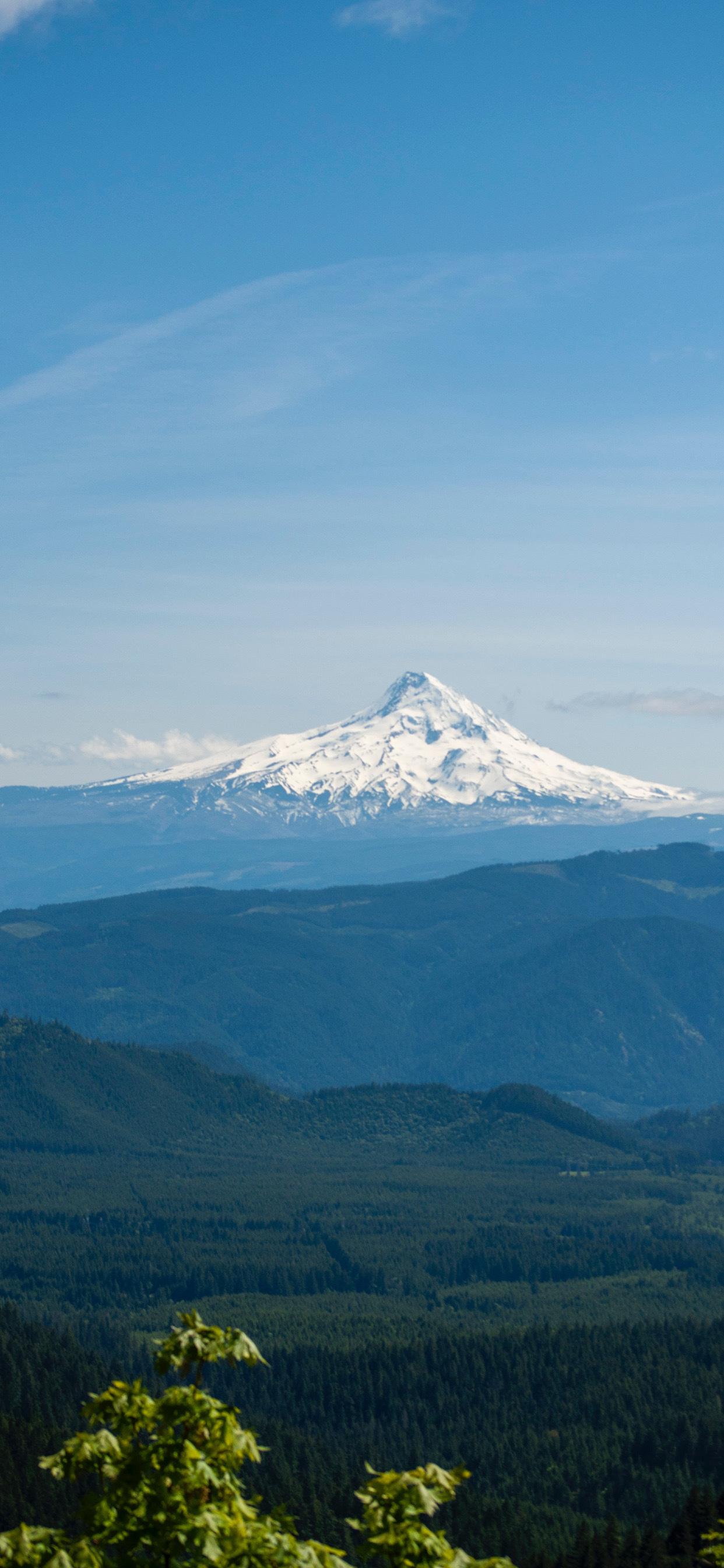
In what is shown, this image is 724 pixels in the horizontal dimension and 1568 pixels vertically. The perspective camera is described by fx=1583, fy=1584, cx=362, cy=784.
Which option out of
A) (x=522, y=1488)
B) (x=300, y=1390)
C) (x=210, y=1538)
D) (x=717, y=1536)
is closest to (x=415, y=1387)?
(x=300, y=1390)

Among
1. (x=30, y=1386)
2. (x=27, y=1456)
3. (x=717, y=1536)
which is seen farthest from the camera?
(x=30, y=1386)

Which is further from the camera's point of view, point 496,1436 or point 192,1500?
point 496,1436

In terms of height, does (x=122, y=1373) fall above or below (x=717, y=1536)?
below

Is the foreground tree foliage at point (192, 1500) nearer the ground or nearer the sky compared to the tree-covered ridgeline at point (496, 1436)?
nearer the sky

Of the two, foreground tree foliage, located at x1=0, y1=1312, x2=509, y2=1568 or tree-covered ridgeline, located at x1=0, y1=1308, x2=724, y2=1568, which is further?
tree-covered ridgeline, located at x1=0, y1=1308, x2=724, y2=1568

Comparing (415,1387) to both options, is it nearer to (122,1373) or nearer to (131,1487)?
(122,1373)

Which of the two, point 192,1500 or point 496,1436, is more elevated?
point 192,1500

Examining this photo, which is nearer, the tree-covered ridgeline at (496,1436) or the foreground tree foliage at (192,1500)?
the foreground tree foliage at (192,1500)

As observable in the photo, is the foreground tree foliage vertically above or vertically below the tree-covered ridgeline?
above
